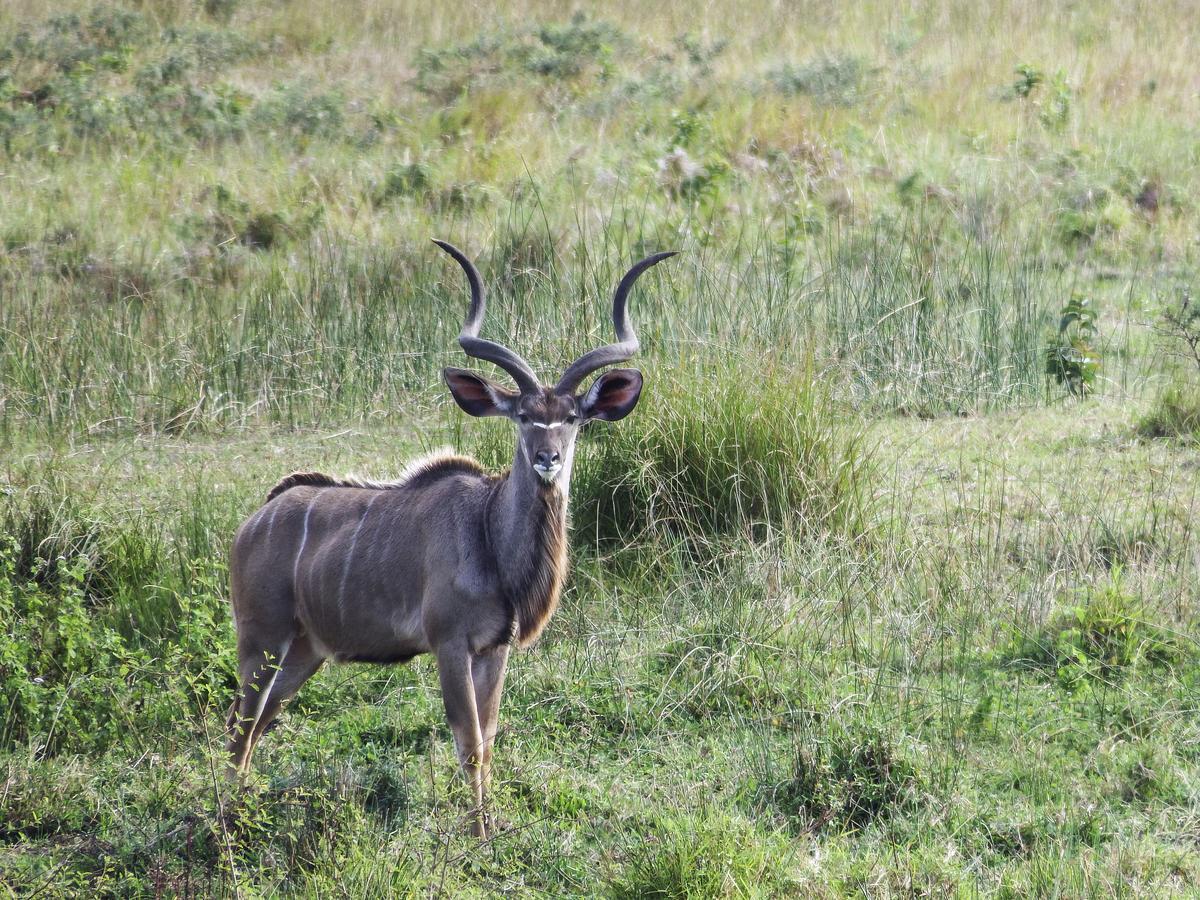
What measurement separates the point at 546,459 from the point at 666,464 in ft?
6.85

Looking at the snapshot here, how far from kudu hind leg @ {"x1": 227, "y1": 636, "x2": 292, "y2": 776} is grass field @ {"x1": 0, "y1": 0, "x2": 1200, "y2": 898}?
4.1 inches

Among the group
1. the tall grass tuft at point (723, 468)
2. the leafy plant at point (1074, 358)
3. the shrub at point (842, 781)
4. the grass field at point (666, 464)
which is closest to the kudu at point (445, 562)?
the grass field at point (666, 464)

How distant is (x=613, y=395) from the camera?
16.4 feet

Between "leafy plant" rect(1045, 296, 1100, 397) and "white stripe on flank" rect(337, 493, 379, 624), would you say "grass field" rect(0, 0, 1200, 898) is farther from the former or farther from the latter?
"white stripe on flank" rect(337, 493, 379, 624)

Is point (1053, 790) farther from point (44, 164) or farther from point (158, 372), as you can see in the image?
point (44, 164)

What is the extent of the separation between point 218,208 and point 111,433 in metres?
4.09

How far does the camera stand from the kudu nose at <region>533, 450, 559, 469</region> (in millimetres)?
4609

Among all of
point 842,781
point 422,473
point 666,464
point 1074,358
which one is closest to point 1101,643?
point 842,781

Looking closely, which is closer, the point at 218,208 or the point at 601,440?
the point at 601,440

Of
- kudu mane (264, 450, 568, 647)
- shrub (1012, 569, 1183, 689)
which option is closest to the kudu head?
kudu mane (264, 450, 568, 647)

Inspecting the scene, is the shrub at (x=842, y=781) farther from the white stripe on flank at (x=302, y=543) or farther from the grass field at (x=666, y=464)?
the white stripe on flank at (x=302, y=543)

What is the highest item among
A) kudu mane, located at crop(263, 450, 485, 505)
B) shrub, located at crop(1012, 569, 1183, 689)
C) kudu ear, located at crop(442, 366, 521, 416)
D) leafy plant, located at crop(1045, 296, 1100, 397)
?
kudu ear, located at crop(442, 366, 521, 416)

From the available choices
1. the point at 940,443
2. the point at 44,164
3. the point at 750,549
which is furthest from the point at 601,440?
the point at 44,164

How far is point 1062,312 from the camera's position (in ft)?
29.5
